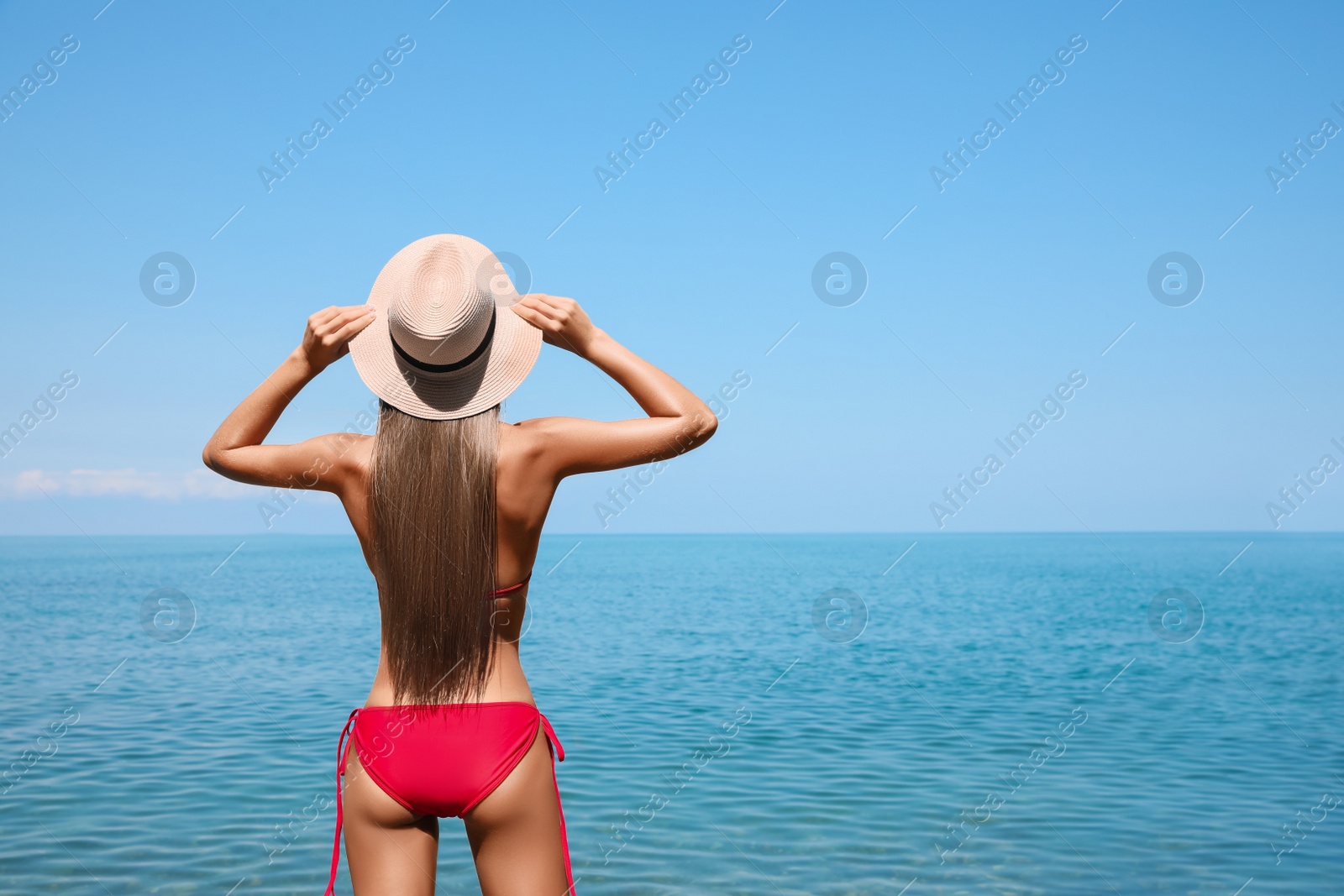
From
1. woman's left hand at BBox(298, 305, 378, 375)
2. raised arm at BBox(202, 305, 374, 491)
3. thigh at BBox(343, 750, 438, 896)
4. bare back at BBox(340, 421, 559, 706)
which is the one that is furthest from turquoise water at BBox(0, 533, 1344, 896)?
woman's left hand at BBox(298, 305, 378, 375)

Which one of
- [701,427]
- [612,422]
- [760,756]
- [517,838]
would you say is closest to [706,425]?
[701,427]

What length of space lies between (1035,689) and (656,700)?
20.1ft

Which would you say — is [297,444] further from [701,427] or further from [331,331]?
[701,427]

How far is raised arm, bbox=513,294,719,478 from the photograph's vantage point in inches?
84.9

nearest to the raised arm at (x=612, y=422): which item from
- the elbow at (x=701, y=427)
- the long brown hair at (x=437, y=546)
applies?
the elbow at (x=701, y=427)

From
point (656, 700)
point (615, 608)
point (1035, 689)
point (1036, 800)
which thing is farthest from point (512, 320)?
point (615, 608)

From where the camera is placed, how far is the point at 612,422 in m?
2.15

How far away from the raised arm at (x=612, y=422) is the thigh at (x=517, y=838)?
642 millimetres

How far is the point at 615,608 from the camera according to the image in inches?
1143

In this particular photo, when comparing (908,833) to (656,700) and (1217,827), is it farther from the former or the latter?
(656,700)

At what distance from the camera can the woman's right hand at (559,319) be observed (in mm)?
2223

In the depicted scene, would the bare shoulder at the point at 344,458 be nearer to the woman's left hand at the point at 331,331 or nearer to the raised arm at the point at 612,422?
the woman's left hand at the point at 331,331

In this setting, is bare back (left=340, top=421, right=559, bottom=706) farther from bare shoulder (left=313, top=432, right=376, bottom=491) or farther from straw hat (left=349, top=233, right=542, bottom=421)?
straw hat (left=349, top=233, right=542, bottom=421)

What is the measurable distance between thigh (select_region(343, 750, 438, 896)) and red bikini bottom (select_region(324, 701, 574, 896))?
3 centimetres
